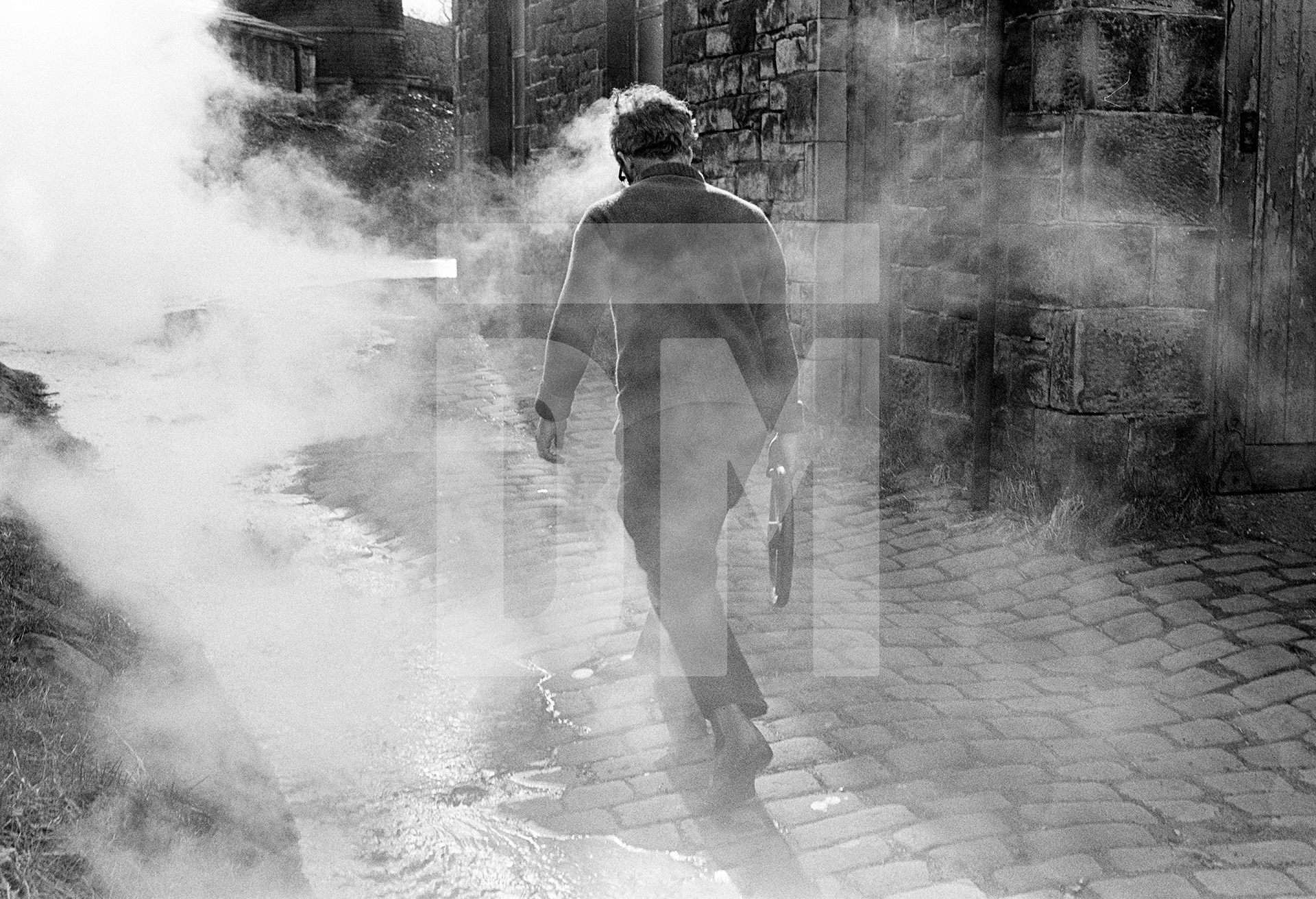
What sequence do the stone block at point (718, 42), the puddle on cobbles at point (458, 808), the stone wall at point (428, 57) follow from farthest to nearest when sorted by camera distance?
the stone wall at point (428, 57)
the stone block at point (718, 42)
the puddle on cobbles at point (458, 808)

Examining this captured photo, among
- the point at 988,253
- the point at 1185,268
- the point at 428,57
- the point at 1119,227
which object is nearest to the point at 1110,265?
the point at 1119,227

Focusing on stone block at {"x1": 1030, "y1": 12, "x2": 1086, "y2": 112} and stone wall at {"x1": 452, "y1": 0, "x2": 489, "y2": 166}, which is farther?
stone wall at {"x1": 452, "y1": 0, "x2": 489, "y2": 166}

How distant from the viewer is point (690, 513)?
397cm

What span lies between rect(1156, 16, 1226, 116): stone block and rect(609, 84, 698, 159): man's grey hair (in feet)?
9.42

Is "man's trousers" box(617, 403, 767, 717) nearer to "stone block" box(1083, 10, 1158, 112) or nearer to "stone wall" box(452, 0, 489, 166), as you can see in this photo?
"stone block" box(1083, 10, 1158, 112)

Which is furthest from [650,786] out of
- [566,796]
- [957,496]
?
[957,496]

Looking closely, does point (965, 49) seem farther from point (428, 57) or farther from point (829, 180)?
point (428, 57)

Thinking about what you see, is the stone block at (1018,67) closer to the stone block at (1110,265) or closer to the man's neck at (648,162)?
the stone block at (1110,265)

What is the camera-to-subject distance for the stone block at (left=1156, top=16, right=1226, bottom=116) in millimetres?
5996

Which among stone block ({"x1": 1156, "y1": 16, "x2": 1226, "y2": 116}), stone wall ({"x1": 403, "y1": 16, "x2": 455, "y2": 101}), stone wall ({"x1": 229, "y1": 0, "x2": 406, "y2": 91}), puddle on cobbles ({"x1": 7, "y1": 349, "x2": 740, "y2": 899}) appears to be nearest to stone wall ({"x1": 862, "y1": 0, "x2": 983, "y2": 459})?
stone block ({"x1": 1156, "y1": 16, "x2": 1226, "y2": 116})

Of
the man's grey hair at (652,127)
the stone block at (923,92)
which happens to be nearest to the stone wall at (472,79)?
the stone block at (923,92)

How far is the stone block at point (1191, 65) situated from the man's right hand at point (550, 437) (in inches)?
131

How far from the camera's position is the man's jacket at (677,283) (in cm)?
396

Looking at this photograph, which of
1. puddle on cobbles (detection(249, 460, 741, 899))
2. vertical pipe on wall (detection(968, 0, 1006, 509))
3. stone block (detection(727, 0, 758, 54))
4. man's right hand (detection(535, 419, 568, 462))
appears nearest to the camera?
puddle on cobbles (detection(249, 460, 741, 899))
